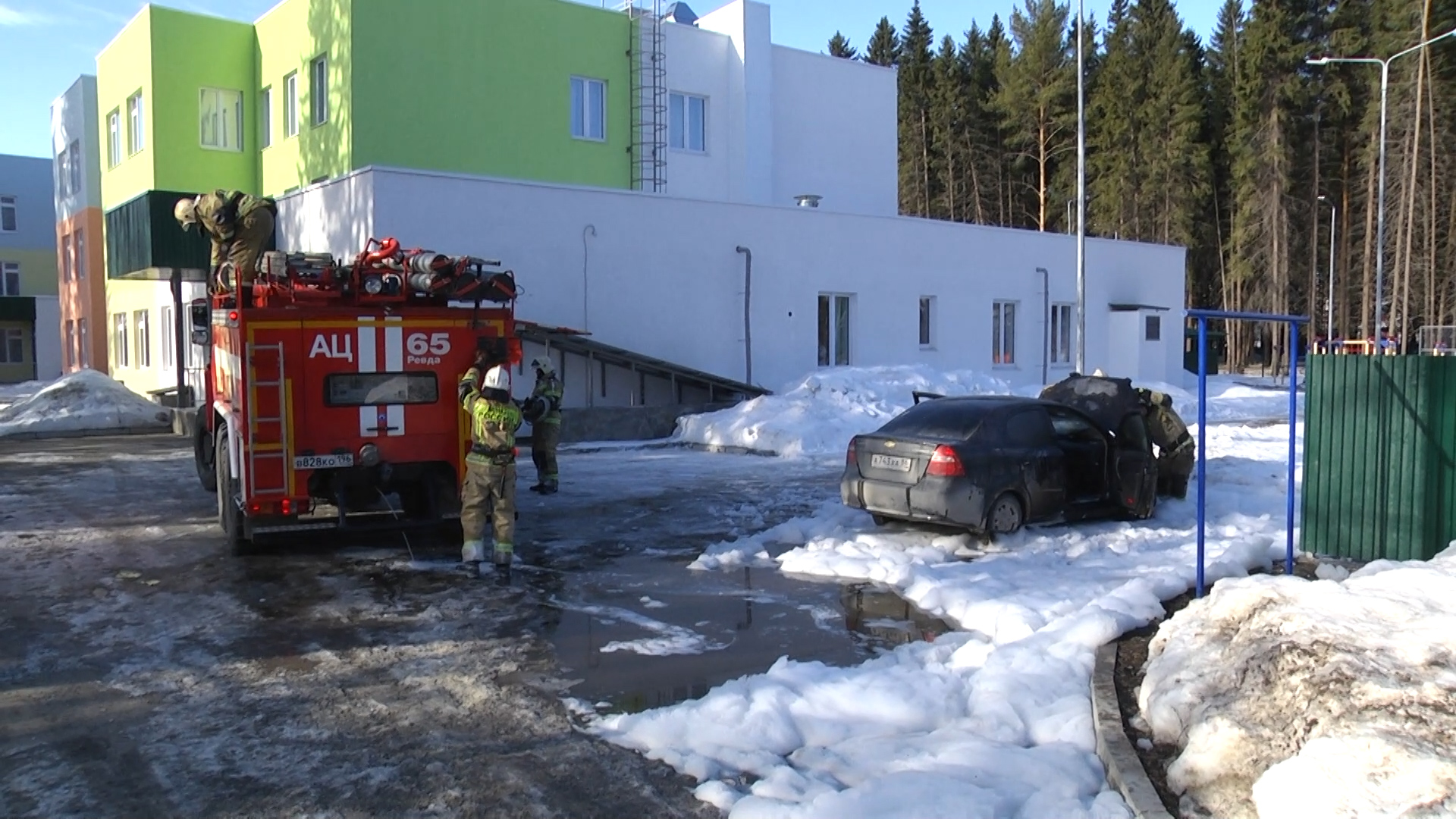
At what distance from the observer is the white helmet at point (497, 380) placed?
30.1 feet

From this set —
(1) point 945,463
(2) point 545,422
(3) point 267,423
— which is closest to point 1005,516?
(1) point 945,463

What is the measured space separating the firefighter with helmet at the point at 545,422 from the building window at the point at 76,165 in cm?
3157

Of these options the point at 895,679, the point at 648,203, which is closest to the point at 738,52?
the point at 648,203

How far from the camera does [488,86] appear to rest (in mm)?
27531

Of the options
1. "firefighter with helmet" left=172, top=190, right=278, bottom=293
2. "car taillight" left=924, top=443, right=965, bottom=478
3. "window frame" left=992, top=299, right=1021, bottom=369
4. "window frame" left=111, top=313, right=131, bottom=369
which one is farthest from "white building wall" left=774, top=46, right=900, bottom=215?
"car taillight" left=924, top=443, right=965, bottom=478

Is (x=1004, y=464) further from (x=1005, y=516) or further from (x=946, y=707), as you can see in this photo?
(x=946, y=707)

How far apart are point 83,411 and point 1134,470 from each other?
76.4 ft

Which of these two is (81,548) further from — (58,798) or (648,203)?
(648,203)

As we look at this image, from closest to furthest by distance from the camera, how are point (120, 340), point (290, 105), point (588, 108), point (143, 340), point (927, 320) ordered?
point (927, 320), point (290, 105), point (588, 108), point (143, 340), point (120, 340)

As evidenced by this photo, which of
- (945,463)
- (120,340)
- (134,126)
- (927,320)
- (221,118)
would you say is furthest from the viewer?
(120,340)

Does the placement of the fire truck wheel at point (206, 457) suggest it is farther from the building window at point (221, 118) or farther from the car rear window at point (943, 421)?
the building window at point (221, 118)

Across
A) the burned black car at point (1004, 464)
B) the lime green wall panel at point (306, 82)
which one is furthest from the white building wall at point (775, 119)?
the burned black car at point (1004, 464)

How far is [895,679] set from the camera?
20.8ft

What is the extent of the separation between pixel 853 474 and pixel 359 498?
4584 mm
